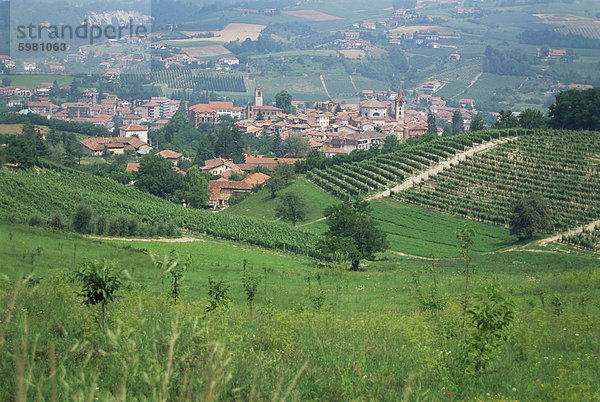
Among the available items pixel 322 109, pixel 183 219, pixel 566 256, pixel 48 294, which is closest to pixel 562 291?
pixel 48 294

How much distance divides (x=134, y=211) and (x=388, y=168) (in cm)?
2524

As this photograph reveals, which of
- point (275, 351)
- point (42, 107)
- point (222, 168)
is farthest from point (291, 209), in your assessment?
point (42, 107)

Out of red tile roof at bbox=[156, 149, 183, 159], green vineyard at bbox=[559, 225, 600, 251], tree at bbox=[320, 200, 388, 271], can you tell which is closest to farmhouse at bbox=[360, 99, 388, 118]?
red tile roof at bbox=[156, 149, 183, 159]

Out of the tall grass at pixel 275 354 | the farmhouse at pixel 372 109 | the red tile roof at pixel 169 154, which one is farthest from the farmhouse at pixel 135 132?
the tall grass at pixel 275 354

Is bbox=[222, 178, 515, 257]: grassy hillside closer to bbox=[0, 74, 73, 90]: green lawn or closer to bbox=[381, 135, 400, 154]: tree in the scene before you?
bbox=[381, 135, 400, 154]: tree

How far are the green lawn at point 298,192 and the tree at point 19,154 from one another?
15689 millimetres

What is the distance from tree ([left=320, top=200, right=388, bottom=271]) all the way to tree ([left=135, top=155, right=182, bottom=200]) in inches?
1159

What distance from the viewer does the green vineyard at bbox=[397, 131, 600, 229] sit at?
4634 centimetres

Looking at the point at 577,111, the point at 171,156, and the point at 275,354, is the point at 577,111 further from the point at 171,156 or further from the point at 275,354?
the point at 275,354

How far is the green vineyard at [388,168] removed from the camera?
5525cm

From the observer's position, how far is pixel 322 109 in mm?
141375

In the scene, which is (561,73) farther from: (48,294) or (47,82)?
(48,294)

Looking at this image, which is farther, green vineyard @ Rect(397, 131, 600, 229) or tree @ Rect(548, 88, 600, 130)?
tree @ Rect(548, 88, 600, 130)

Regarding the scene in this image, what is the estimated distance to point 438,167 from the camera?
57406 millimetres
